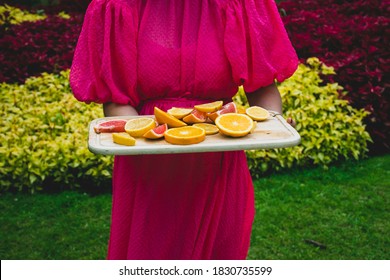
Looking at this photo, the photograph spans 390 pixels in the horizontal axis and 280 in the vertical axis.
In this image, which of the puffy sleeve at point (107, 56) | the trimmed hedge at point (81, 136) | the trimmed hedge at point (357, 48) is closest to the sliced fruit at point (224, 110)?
the puffy sleeve at point (107, 56)

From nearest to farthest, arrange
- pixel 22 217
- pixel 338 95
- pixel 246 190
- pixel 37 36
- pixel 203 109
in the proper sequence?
pixel 203 109 → pixel 246 190 → pixel 22 217 → pixel 338 95 → pixel 37 36

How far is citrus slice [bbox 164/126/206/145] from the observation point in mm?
1601

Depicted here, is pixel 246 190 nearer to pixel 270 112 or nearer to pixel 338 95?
pixel 270 112

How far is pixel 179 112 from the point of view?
72.1 inches

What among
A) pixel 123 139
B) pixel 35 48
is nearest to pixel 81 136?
pixel 35 48

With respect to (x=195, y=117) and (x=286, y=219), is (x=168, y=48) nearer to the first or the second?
(x=195, y=117)

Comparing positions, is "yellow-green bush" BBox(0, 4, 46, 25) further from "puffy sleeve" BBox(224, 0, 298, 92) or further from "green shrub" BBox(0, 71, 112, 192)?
"puffy sleeve" BBox(224, 0, 298, 92)

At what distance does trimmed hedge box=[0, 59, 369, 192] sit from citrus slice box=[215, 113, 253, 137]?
2936 mm

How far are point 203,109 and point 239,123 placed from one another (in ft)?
0.62

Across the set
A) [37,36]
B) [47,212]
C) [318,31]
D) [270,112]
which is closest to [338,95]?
[318,31]

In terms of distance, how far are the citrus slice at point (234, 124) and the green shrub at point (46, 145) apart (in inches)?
116

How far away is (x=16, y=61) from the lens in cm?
631

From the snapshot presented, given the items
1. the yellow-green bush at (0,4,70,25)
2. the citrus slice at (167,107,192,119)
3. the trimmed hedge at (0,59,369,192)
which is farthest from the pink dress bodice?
the yellow-green bush at (0,4,70,25)

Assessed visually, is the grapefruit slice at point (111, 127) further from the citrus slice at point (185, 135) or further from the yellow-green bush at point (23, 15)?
the yellow-green bush at point (23, 15)
